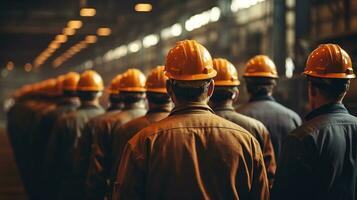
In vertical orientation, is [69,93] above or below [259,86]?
below

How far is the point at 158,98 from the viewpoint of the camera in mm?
6359

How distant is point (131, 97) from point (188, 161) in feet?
13.4

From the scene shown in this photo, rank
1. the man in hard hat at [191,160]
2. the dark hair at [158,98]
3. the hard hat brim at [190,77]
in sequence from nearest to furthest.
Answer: the man in hard hat at [191,160]
the hard hat brim at [190,77]
the dark hair at [158,98]

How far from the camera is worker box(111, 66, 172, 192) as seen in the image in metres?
6.24

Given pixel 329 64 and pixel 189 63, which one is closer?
pixel 189 63

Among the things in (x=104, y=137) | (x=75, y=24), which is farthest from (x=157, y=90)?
(x=75, y=24)

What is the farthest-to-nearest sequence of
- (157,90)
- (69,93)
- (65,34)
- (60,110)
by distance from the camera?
1. (65,34)
2. (69,93)
3. (60,110)
4. (157,90)

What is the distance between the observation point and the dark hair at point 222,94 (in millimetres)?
6559

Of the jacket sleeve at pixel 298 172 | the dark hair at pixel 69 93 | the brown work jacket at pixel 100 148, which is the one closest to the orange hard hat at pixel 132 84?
the brown work jacket at pixel 100 148

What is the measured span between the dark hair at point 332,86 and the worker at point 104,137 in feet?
9.81

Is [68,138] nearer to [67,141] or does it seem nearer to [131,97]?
[67,141]

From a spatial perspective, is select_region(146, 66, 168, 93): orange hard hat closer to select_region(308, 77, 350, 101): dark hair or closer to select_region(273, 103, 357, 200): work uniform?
select_region(308, 77, 350, 101): dark hair

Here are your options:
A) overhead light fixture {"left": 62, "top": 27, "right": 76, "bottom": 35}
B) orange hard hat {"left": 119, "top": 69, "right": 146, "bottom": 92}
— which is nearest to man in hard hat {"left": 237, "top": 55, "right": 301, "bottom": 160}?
orange hard hat {"left": 119, "top": 69, "right": 146, "bottom": 92}

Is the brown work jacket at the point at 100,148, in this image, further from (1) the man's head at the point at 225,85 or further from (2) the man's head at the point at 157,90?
(1) the man's head at the point at 225,85
